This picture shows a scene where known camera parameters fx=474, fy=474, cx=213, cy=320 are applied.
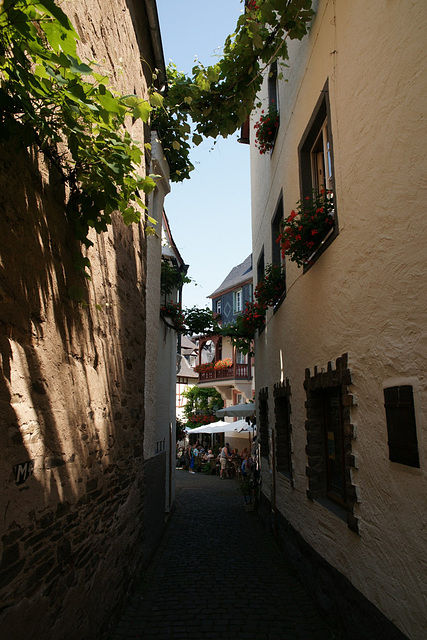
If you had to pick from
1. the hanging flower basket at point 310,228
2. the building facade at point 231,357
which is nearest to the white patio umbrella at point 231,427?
the building facade at point 231,357

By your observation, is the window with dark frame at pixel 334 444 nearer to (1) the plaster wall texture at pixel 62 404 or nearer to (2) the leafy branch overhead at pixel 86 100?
(1) the plaster wall texture at pixel 62 404

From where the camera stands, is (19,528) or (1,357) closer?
(1,357)

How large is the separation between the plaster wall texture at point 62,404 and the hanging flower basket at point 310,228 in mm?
1821

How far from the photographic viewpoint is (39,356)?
9.08 ft

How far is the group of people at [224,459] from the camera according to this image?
20327 mm

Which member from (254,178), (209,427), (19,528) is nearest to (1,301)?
(19,528)

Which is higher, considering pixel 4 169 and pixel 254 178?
pixel 254 178

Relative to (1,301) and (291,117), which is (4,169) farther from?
(291,117)

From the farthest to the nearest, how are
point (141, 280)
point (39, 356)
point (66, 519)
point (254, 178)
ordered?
point (254, 178)
point (141, 280)
point (66, 519)
point (39, 356)

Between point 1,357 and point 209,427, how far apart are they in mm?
20382

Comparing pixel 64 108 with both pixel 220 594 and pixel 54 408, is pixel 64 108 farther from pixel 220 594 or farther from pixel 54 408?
pixel 220 594

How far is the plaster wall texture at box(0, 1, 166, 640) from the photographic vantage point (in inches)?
95.8

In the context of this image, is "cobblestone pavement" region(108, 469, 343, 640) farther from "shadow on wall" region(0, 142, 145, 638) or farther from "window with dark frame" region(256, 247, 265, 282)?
"window with dark frame" region(256, 247, 265, 282)

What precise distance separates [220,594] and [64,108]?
5.64 m
